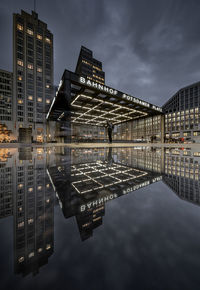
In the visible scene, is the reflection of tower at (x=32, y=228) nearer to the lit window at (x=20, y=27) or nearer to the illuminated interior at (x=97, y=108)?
the illuminated interior at (x=97, y=108)

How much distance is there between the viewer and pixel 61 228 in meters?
1.28

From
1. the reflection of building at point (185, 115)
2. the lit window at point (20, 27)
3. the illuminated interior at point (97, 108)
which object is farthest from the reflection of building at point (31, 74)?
the reflection of building at point (185, 115)

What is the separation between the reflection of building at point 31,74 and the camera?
45688 mm

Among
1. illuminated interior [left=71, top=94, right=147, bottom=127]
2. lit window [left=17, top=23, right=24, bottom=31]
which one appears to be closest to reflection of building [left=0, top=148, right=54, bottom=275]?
illuminated interior [left=71, top=94, right=147, bottom=127]

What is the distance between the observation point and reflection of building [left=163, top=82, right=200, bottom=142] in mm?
57562

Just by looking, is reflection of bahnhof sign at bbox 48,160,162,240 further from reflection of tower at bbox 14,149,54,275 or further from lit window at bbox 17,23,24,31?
lit window at bbox 17,23,24,31

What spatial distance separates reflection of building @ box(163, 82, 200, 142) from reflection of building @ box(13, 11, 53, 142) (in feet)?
185

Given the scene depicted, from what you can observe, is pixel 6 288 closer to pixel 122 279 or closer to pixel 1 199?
pixel 122 279

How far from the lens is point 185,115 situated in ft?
202

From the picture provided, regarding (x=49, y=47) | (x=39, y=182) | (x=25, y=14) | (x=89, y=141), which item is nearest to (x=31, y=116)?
(x=89, y=141)

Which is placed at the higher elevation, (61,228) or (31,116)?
(31,116)

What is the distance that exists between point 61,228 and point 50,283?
1.78 ft

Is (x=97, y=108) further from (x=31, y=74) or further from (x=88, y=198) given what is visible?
(x=31, y=74)

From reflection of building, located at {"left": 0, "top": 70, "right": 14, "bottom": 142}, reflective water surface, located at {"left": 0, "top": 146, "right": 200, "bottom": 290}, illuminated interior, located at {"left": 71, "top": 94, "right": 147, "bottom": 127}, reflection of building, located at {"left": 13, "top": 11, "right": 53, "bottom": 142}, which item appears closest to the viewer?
reflective water surface, located at {"left": 0, "top": 146, "right": 200, "bottom": 290}
